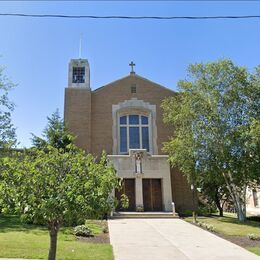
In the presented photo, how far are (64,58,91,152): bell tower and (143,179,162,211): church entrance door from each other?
18.8 ft

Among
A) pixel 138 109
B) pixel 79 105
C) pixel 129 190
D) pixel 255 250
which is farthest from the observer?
pixel 138 109

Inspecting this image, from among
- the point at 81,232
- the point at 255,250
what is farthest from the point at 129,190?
the point at 255,250

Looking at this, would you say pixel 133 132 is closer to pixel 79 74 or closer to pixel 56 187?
pixel 79 74

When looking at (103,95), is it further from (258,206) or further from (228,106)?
(258,206)

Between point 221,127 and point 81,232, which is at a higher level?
point 221,127

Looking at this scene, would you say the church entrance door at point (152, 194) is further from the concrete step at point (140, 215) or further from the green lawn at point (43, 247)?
the green lawn at point (43, 247)

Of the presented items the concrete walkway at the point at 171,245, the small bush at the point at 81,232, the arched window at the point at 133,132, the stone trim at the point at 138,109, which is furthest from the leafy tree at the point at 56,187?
the arched window at the point at 133,132

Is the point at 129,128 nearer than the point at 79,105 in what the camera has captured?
No

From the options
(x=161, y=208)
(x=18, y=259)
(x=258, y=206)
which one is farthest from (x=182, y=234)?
(x=258, y=206)

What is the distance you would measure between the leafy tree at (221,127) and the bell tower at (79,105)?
8073 millimetres

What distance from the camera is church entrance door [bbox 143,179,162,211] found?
23.6 meters

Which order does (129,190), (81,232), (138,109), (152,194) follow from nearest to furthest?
(81,232), (129,190), (152,194), (138,109)

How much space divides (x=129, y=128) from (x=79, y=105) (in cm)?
474

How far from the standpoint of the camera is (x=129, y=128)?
27.3m
